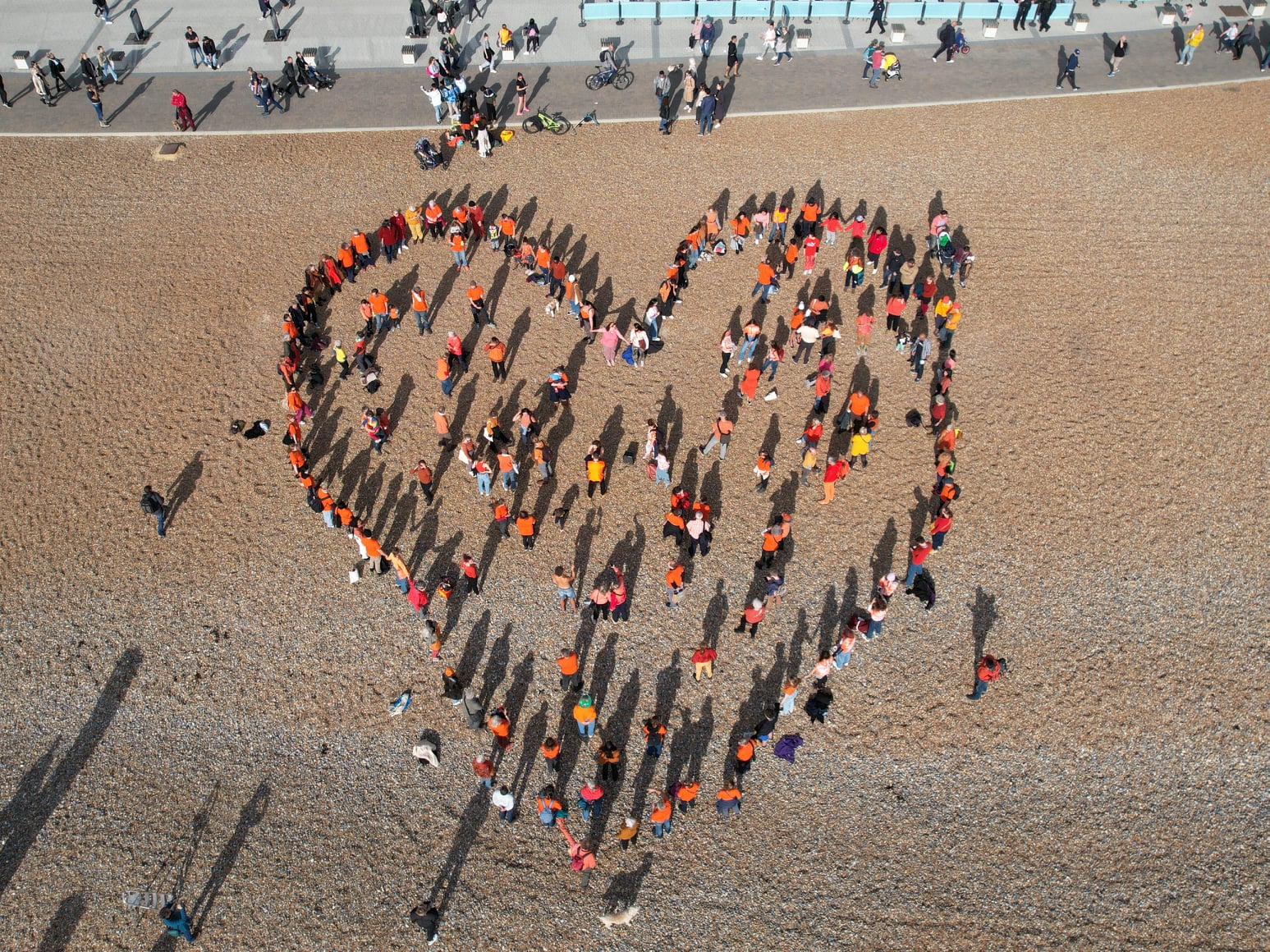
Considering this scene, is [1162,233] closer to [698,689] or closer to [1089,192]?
[1089,192]

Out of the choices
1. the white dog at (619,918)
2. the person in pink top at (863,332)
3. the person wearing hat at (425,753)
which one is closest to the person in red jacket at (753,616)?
the white dog at (619,918)

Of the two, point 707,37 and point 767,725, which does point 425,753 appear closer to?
point 767,725

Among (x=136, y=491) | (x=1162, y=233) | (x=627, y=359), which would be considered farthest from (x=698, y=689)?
(x=1162, y=233)

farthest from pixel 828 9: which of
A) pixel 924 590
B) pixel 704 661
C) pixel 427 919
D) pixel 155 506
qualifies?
pixel 427 919

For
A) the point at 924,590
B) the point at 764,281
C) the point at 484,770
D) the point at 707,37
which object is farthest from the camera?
the point at 707,37

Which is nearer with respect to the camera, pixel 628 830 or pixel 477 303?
pixel 628 830

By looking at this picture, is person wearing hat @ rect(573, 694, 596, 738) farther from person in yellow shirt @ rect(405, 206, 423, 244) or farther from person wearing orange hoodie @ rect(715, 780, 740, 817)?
person in yellow shirt @ rect(405, 206, 423, 244)

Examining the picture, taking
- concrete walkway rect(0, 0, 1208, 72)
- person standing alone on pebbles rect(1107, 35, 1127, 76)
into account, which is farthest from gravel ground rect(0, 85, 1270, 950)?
concrete walkway rect(0, 0, 1208, 72)
